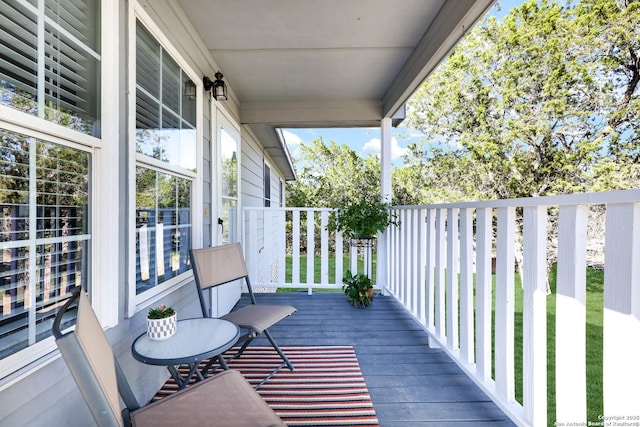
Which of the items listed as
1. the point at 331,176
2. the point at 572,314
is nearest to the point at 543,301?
the point at 572,314

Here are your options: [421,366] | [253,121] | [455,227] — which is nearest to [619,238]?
[455,227]

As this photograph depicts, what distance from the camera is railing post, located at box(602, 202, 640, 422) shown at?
3.05 feet

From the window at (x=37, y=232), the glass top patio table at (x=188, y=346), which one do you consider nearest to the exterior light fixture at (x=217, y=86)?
the window at (x=37, y=232)

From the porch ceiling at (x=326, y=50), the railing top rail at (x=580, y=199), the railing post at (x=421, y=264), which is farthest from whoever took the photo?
the railing post at (x=421, y=264)

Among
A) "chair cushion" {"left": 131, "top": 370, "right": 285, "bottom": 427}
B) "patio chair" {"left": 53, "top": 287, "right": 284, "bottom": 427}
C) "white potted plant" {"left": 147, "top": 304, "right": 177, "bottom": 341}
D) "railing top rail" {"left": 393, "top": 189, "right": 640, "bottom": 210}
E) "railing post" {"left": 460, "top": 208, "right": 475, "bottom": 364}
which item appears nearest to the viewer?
"patio chair" {"left": 53, "top": 287, "right": 284, "bottom": 427}

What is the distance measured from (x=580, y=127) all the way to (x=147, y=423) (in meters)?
9.28

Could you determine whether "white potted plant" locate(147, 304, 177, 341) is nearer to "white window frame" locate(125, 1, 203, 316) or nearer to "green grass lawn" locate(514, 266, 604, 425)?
A: "white window frame" locate(125, 1, 203, 316)

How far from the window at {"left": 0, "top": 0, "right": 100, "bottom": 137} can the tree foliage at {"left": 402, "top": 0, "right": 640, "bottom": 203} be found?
8.47 m

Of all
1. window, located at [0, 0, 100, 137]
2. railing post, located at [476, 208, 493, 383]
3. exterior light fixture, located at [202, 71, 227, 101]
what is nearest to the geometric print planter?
window, located at [0, 0, 100, 137]

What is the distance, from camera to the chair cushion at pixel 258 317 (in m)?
1.93

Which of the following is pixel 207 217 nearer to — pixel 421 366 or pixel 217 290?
pixel 217 290

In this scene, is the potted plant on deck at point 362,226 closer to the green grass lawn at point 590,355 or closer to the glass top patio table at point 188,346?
the green grass lawn at point 590,355

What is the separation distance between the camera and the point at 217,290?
2.95 metres

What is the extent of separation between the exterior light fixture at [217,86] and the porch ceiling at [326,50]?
0.87 ft
